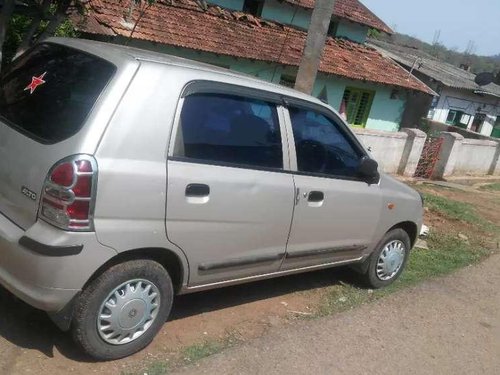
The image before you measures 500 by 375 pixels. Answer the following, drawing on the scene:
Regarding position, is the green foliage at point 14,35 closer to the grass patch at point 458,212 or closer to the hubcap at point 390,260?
the hubcap at point 390,260

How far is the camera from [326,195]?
430cm

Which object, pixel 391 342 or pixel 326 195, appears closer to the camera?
pixel 326 195

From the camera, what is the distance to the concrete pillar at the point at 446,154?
15.1m

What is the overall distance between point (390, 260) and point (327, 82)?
12.9 meters

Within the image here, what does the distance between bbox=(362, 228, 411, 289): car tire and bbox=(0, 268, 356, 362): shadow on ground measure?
0.88 feet

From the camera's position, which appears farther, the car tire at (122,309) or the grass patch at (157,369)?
the grass patch at (157,369)

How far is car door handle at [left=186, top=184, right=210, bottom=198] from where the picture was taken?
3348mm

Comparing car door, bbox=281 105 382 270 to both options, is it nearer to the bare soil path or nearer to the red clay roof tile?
the bare soil path

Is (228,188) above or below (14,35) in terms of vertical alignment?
below

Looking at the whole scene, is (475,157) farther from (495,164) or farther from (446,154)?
(446,154)

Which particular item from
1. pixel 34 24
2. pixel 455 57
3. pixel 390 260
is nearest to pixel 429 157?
pixel 390 260

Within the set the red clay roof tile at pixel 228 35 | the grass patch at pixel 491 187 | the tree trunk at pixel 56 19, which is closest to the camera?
the tree trunk at pixel 56 19

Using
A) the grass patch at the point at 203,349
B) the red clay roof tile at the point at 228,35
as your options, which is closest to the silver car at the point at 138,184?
the grass patch at the point at 203,349

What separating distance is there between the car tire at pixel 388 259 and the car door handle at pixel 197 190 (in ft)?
7.63
